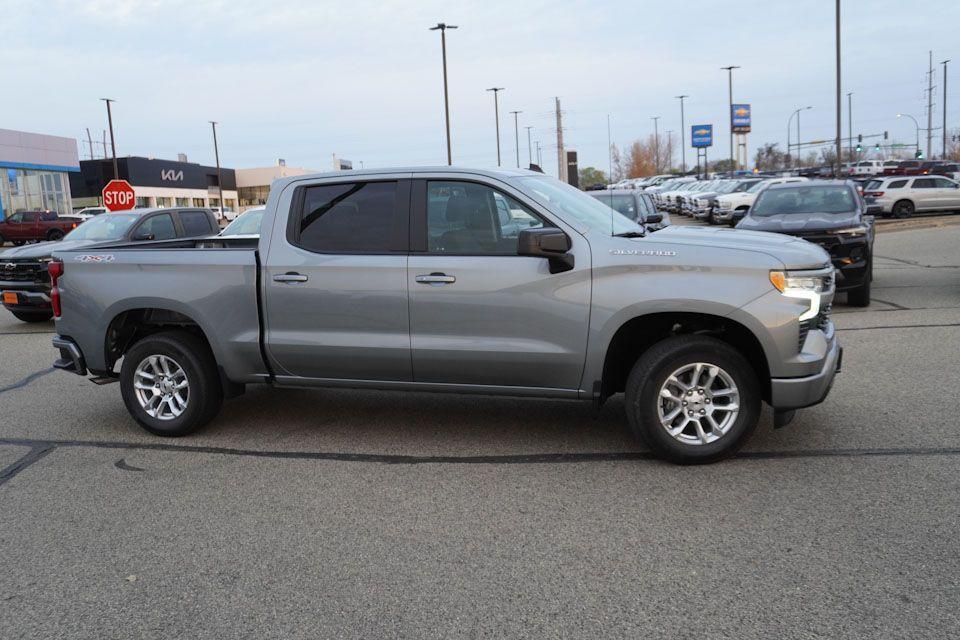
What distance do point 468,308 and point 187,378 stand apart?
230 cm

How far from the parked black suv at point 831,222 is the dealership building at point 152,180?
66444mm

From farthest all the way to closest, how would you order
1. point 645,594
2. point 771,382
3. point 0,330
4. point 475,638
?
point 0,330, point 771,382, point 645,594, point 475,638

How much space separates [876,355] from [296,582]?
6738mm

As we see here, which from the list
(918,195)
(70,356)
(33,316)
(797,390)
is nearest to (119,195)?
(33,316)

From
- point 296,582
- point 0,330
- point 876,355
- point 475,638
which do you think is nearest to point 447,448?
point 296,582

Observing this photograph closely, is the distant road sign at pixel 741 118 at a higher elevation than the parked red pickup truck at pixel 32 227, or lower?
higher

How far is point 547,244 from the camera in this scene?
5289 mm

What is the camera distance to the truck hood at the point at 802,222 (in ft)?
38.8

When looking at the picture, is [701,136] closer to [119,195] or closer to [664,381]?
[119,195]

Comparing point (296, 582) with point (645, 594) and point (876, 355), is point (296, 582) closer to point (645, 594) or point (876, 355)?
point (645, 594)

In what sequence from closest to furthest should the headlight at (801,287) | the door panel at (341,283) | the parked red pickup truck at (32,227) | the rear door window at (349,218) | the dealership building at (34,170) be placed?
1. the headlight at (801,287)
2. the door panel at (341,283)
3. the rear door window at (349,218)
4. the parked red pickup truck at (32,227)
5. the dealership building at (34,170)

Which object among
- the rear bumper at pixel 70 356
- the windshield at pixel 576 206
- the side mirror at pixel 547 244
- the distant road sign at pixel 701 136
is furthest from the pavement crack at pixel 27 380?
the distant road sign at pixel 701 136

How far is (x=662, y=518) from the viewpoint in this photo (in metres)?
4.59

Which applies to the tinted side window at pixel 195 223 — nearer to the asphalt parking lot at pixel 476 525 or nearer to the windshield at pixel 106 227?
the windshield at pixel 106 227
